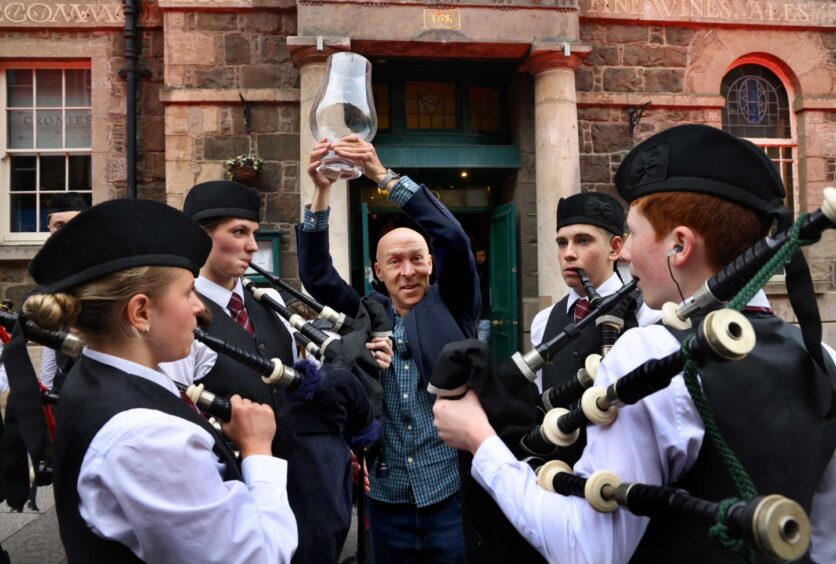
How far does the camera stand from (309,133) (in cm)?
752

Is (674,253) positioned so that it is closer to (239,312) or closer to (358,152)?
(358,152)

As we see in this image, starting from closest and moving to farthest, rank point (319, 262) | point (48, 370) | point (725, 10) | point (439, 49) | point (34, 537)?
point (319, 262), point (34, 537), point (48, 370), point (439, 49), point (725, 10)

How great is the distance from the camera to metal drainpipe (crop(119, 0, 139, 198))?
7949mm

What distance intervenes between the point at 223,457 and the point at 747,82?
9725 millimetres

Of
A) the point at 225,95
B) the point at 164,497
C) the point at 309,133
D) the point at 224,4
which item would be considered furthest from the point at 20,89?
the point at 164,497

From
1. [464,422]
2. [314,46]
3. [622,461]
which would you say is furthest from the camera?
[314,46]

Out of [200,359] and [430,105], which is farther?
[430,105]

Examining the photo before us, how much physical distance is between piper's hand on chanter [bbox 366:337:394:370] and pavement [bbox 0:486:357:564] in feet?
7.38

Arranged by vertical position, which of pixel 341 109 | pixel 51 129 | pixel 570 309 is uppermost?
pixel 51 129

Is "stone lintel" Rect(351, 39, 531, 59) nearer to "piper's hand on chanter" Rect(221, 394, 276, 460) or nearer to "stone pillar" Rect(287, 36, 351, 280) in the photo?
"stone pillar" Rect(287, 36, 351, 280)

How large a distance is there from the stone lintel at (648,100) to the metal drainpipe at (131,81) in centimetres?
578

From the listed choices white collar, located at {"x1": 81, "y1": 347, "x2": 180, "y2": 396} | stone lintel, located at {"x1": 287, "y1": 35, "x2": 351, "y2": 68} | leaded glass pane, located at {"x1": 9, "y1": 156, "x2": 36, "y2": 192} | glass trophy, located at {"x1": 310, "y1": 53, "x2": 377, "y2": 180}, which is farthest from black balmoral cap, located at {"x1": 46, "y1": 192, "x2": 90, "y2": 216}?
white collar, located at {"x1": 81, "y1": 347, "x2": 180, "y2": 396}

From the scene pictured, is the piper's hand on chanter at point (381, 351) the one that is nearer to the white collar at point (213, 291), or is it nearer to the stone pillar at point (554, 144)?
the white collar at point (213, 291)

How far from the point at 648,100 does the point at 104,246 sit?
27.1 ft
